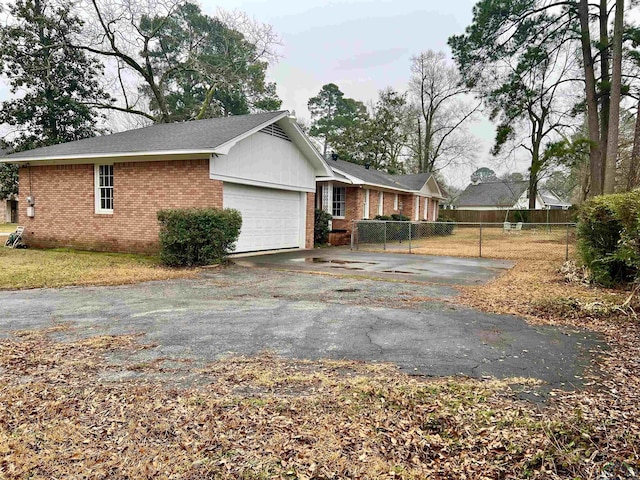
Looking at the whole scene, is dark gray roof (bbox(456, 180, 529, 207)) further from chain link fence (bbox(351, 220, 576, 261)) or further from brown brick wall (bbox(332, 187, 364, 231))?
brown brick wall (bbox(332, 187, 364, 231))

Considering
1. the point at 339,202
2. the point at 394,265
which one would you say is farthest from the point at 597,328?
the point at 339,202

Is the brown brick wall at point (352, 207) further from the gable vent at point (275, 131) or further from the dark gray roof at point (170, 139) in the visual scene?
the dark gray roof at point (170, 139)

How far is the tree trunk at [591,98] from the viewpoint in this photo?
1648 centimetres

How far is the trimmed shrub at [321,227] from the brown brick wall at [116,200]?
711 cm

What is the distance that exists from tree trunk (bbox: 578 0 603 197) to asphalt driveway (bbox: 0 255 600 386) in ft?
45.3

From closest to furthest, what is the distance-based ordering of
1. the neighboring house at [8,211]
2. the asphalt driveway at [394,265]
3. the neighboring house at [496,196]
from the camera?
the asphalt driveway at [394,265] < the neighboring house at [8,211] < the neighboring house at [496,196]

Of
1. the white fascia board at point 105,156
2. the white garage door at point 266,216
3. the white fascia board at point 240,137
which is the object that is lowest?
the white garage door at point 266,216

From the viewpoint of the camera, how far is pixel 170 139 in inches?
509

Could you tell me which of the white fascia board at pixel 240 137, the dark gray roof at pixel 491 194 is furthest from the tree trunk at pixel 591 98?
the dark gray roof at pixel 491 194

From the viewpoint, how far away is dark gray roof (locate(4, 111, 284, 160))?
39.0 feet

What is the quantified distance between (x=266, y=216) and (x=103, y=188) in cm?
520

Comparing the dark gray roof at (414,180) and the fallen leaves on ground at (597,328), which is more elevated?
the dark gray roof at (414,180)

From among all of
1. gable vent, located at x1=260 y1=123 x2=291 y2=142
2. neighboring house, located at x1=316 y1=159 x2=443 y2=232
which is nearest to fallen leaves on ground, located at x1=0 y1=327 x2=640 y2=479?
gable vent, located at x1=260 y1=123 x2=291 y2=142

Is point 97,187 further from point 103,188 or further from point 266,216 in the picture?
point 266,216
